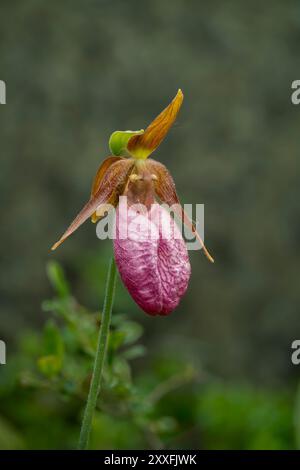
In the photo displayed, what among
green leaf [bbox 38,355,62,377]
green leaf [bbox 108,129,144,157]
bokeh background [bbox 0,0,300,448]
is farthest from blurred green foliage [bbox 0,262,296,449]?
green leaf [bbox 108,129,144,157]

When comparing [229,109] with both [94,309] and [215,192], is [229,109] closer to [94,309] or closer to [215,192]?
[215,192]

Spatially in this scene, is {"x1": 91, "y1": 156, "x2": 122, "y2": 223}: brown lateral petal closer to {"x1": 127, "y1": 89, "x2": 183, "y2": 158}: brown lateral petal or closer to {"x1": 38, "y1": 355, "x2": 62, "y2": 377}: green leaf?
{"x1": 127, "y1": 89, "x2": 183, "y2": 158}: brown lateral petal

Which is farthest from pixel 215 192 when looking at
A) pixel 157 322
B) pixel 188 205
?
pixel 157 322

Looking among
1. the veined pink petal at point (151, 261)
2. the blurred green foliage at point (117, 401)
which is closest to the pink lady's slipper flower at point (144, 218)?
the veined pink petal at point (151, 261)

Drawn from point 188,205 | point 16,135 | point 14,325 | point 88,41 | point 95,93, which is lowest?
point 14,325

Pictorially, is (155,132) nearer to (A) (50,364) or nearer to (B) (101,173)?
(B) (101,173)

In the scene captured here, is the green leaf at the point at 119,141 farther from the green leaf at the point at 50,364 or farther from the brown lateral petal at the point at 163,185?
the green leaf at the point at 50,364

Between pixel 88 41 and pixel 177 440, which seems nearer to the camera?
pixel 177 440
